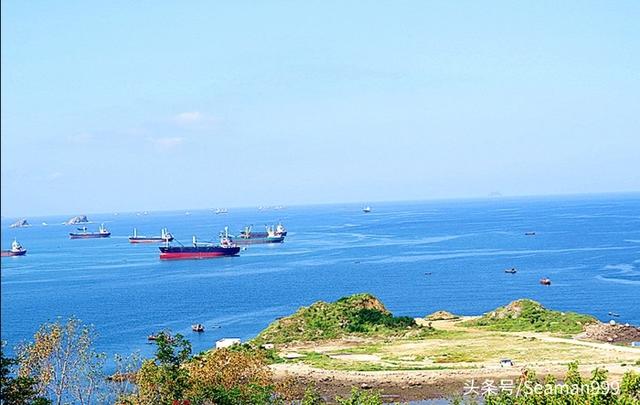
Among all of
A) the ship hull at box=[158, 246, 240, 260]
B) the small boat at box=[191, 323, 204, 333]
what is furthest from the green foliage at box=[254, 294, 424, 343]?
the ship hull at box=[158, 246, 240, 260]

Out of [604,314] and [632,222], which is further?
[632,222]

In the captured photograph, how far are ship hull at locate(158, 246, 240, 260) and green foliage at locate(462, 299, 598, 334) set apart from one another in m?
89.0

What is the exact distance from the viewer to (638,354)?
45812 mm

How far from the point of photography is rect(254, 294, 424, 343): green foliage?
56.8 m

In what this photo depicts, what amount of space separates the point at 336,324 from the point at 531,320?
49.8 feet

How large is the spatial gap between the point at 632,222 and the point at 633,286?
389 feet

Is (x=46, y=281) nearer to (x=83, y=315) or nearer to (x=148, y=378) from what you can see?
(x=83, y=315)

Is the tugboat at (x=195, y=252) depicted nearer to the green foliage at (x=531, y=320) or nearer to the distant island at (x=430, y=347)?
the distant island at (x=430, y=347)

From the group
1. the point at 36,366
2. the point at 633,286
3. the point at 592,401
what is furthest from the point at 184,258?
the point at 592,401

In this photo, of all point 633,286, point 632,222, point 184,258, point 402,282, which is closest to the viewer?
point 633,286

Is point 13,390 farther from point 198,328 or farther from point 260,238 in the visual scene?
point 260,238

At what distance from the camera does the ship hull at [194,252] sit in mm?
142375

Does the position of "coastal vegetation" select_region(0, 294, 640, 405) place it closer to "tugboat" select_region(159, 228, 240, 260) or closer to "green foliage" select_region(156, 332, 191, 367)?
"green foliage" select_region(156, 332, 191, 367)

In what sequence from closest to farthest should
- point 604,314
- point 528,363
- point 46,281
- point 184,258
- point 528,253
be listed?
1. point 528,363
2. point 604,314
3. point 46,281
4. point 528,253
5. point 184,258
